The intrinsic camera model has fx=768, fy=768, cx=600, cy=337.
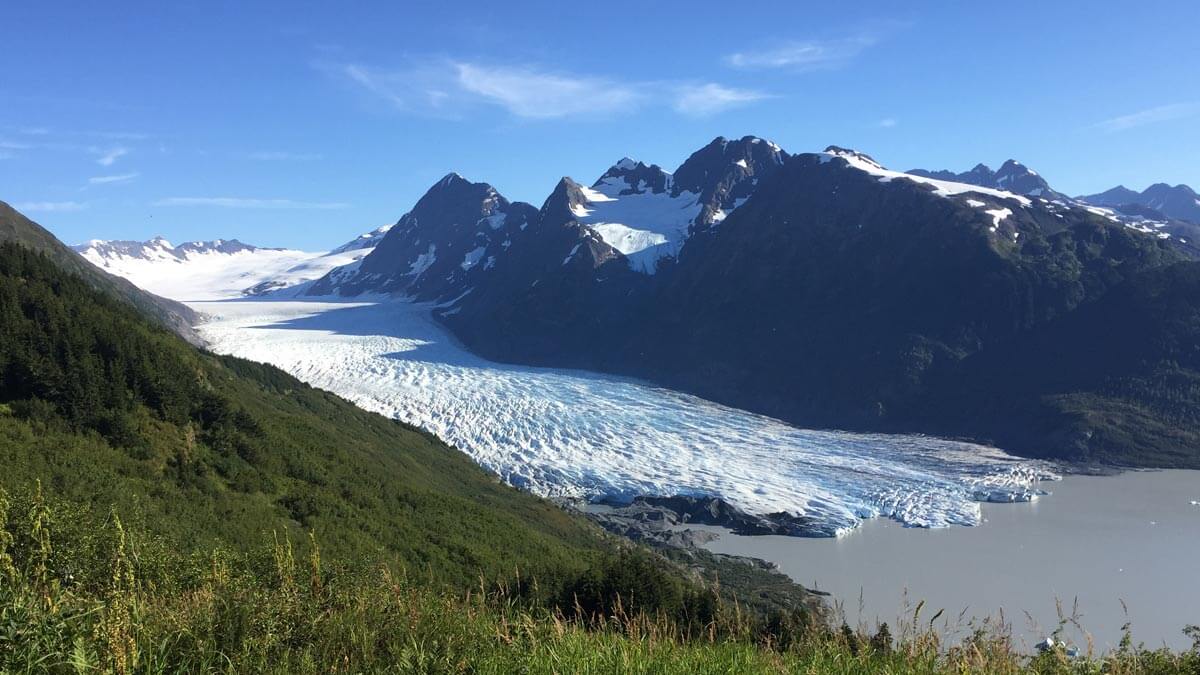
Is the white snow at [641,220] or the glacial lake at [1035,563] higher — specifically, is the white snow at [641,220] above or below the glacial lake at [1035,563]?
above

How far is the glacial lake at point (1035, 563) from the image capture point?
29.5 meters

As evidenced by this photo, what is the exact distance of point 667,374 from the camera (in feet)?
290

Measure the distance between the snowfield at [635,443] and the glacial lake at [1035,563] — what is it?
242 cm

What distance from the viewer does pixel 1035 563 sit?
35469 mm

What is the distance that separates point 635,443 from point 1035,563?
27.2 meters

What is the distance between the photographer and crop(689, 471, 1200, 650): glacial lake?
29.5 m

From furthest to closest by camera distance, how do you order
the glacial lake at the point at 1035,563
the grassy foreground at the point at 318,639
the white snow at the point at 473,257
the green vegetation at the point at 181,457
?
the white snow at the point at 473,257 < the glacial lake at the point at 1035,563 < the green vegetation at the point at 181,457 < the grassy foreground at the point at 318,639

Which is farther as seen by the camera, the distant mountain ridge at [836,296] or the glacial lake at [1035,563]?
the distant mountain ridge at [836,296]

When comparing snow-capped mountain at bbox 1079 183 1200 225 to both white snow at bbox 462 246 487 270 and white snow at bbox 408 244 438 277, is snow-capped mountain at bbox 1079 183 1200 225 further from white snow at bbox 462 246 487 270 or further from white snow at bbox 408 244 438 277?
white snow at bbox 408 244 438 277

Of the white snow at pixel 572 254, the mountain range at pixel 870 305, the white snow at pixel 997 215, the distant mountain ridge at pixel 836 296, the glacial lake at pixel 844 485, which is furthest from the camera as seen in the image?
the white snow at pixel 572 254

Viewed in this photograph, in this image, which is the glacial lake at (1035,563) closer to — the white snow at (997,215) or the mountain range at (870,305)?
the mountain range at (870,305)

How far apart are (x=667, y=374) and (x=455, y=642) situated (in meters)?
84.2

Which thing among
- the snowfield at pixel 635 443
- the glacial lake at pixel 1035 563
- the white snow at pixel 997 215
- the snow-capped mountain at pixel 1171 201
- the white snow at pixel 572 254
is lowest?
the glacial lake at pixel 1035 563

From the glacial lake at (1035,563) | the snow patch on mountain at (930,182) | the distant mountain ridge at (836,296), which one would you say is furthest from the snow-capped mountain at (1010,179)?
the glacial lake at (1035,563)
